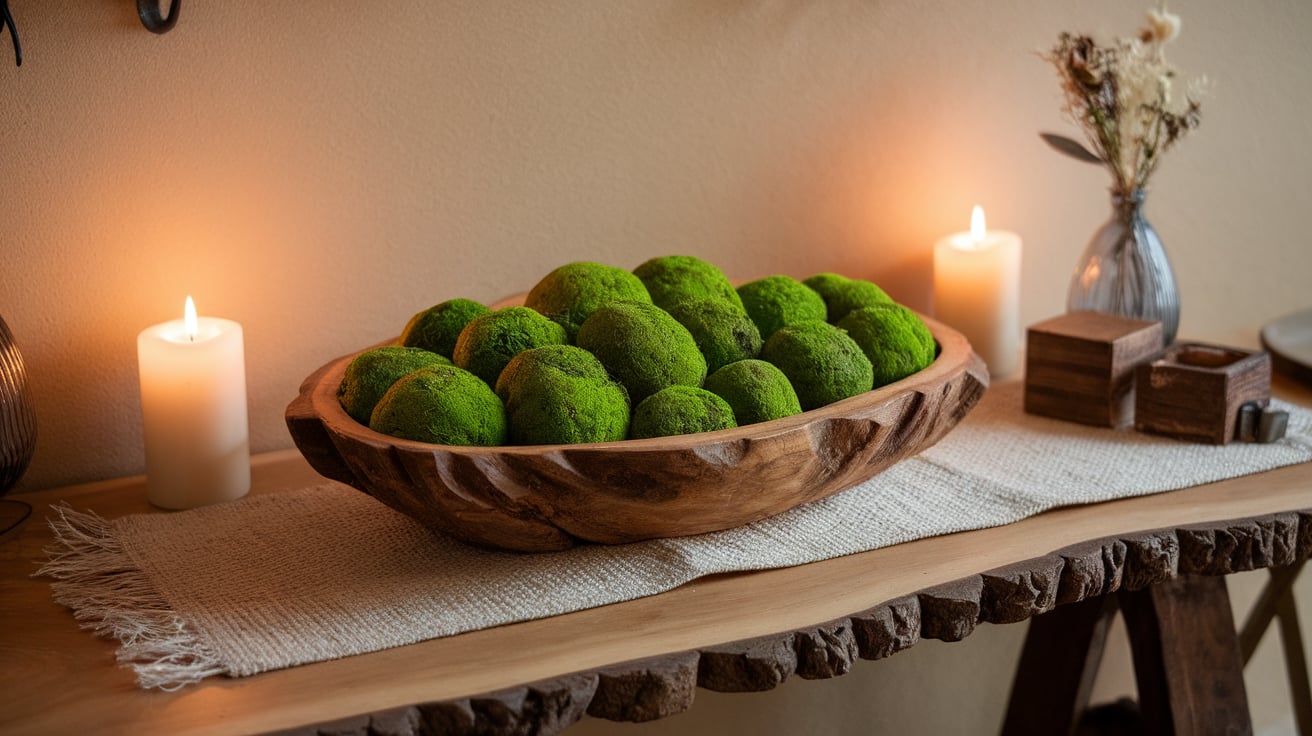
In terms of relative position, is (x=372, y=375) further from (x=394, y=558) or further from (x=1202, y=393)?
(x=1202, y=393)

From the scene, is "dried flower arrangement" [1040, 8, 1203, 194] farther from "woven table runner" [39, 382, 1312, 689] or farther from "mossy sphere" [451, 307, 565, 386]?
"mossy sphere" [451, 307, 565, 386]

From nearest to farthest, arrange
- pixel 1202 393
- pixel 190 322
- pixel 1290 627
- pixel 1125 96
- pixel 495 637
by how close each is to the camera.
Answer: pixel 495 637 < pixel 190 322 < pixel 1202 393 < pixel 1125 96 < pixel 1290 627

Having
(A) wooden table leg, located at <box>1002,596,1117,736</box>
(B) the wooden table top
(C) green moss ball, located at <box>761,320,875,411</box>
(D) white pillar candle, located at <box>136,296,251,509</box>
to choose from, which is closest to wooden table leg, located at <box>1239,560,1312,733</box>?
(A) wooden table leg, located at <box>1002,596,1117,736</box>

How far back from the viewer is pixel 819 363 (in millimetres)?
938

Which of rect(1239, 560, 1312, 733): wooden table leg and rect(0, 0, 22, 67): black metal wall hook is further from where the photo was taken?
rect(1239, 560, 1312, 733): wooden table leg

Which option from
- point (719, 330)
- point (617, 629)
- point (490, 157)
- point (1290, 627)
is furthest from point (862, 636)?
point (1290, 627)

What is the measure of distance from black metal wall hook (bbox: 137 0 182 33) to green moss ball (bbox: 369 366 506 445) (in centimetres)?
40

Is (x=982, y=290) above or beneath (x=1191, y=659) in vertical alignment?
above

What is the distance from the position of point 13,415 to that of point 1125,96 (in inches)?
43.0

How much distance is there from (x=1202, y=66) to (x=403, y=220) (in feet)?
3.38

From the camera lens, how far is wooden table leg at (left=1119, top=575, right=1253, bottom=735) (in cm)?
114

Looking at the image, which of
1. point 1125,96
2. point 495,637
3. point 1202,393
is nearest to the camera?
point 495,637

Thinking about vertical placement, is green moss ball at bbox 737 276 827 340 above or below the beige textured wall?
below

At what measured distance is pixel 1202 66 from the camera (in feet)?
5.07
